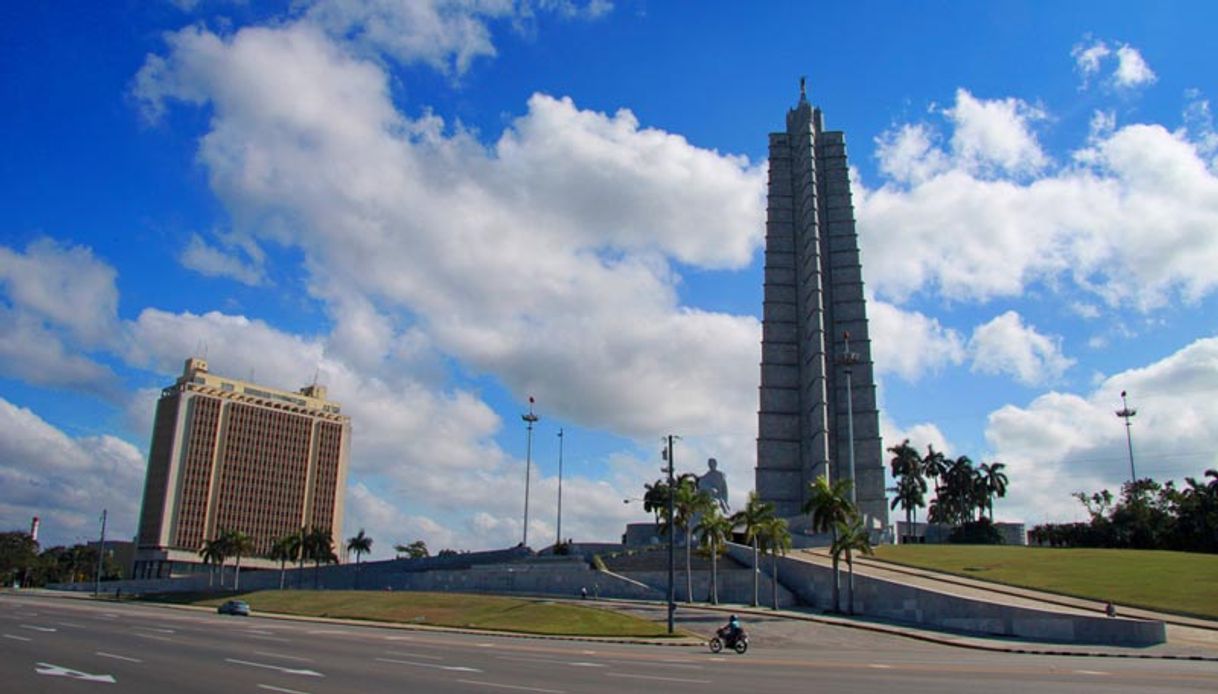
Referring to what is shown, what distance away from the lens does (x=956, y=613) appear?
44844mm

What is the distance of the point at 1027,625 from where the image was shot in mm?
40562

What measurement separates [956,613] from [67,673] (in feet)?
128

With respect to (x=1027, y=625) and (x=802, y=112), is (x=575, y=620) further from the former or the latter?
(x=802, y=112)

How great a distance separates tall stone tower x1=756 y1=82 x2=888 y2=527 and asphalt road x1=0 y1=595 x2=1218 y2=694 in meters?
69.2

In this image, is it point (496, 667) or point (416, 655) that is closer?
point (496, 667)

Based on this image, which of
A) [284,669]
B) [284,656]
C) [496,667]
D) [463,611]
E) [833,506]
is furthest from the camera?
[833,506]

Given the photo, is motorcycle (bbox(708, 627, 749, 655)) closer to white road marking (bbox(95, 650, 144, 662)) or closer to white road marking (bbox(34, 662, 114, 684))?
white road marking (bbox(95, 650, 144, 662))

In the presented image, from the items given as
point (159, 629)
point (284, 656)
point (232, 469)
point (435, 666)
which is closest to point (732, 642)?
point (435, 666)

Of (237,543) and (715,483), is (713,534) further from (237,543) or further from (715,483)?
(237,543)

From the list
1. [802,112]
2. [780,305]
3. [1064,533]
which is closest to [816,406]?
[780,305]

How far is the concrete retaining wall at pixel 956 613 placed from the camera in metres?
36.5

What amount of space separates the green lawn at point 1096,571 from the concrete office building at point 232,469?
122 meters

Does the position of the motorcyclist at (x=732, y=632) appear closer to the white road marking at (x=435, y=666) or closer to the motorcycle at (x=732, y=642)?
the motorcycle at (x=732, y=642)

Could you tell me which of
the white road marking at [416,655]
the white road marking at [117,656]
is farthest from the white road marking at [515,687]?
the white road marking at [117,656]
